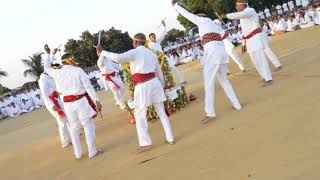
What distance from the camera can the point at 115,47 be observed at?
169ft

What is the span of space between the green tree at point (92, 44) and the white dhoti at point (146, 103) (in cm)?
4101

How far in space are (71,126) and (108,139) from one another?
1.52 m

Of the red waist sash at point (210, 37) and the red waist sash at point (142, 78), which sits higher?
the red waist sash at point (210, 37)

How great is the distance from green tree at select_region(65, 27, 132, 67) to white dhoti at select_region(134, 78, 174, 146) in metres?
41.0

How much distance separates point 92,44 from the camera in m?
49.5

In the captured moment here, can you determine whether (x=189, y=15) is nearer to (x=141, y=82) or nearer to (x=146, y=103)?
(x=141, y=82)

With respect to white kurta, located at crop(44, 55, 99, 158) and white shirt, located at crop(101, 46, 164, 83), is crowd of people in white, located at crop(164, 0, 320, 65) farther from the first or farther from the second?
white shirt, located at crop(101, 46, 164, 83)

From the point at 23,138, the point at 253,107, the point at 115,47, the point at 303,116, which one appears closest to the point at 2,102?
the point at 23,138

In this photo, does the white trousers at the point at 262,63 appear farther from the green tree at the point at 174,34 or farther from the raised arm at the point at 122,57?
the green tree at the point at 174,34

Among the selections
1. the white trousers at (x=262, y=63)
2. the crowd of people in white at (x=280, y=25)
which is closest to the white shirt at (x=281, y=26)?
the crowd of people in white at (x=280, y=25)

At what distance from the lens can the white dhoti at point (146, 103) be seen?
27.2ft

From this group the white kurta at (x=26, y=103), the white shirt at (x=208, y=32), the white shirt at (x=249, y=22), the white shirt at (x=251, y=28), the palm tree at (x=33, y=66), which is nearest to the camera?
the white shirt at (x=208, y=32)

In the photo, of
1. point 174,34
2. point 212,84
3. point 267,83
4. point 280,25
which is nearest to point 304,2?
point 280,25

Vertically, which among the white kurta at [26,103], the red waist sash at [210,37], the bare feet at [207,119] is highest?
the red waist sash at [210,37]
